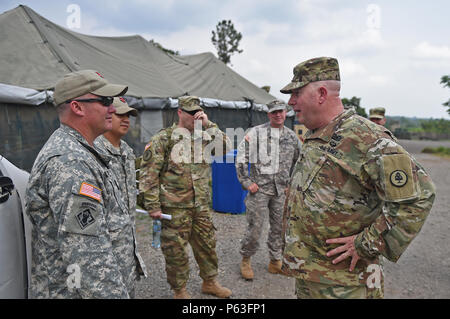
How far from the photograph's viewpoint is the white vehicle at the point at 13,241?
148 cm

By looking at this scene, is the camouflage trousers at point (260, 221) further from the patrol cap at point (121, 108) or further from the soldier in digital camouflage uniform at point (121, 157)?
the patrol cap at point (121, 108)

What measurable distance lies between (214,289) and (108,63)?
24.5 feet

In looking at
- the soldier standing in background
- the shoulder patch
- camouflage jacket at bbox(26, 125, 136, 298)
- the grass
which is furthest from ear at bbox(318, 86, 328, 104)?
the grass

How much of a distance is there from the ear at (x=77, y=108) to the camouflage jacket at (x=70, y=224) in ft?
0.31

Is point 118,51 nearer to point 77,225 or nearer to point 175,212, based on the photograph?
point 175,212

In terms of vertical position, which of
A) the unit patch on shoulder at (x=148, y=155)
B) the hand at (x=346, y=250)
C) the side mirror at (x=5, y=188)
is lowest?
the hand at (x=346, y=250)

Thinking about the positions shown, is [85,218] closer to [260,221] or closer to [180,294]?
[180,294]

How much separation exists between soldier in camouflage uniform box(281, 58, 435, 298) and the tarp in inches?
214

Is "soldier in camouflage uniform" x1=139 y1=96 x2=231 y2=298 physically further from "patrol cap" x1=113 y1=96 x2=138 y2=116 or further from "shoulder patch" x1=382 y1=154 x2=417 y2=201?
"shoulder patch" x1=382 y1=154 x2=417 y2=201

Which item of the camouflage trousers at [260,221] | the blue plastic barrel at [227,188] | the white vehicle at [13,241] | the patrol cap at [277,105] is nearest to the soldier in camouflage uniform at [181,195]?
the camouflage trousers at [260,221]

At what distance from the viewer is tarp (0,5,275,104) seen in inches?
241

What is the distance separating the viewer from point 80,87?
153 cm

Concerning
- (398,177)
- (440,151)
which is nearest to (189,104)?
(398,177)

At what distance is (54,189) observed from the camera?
→ 4.30 feet
